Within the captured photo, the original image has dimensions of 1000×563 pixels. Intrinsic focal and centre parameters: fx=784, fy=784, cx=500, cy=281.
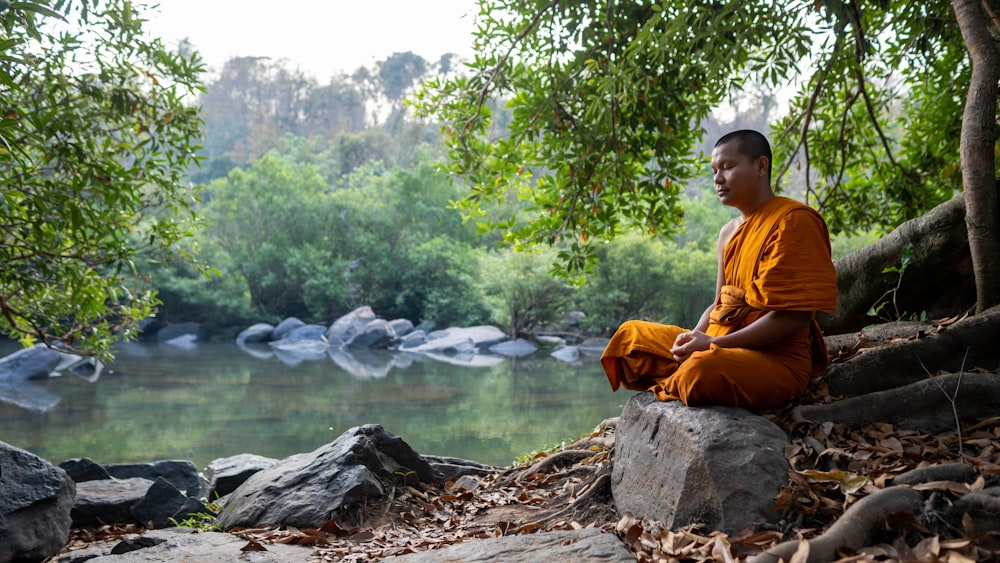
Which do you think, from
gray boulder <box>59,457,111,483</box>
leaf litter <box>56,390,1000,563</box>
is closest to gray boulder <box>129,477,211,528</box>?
leaf litter <box>56,390,1000,563</box>

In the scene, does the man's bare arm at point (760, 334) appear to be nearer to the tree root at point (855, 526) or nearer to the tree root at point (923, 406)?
the tree root at point (923, 406)

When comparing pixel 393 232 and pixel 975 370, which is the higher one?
pixel 393 232

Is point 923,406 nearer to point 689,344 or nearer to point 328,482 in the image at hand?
point 689,344

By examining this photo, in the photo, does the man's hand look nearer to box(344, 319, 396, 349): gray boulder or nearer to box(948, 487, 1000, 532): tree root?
box(948, 487, 1000, 532): tree root

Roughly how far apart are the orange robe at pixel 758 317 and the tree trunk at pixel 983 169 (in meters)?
0.98

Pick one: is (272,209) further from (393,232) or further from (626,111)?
(626,111)

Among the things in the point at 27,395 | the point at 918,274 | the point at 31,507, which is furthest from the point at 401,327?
the point at 918,274

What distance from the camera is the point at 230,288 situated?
93.7 ft

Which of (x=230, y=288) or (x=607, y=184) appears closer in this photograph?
(x=607, y=184)

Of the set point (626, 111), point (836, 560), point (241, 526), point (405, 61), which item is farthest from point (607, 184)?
point (405, 61)

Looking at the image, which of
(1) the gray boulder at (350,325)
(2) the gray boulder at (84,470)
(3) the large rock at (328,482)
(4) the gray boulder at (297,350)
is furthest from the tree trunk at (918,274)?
(1) the gray boulder at (350,325)

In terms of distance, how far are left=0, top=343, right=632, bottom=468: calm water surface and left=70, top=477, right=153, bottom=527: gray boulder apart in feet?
13.6

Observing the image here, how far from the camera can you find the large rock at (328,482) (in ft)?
14.2

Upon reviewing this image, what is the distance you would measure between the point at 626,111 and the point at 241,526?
155 inches
